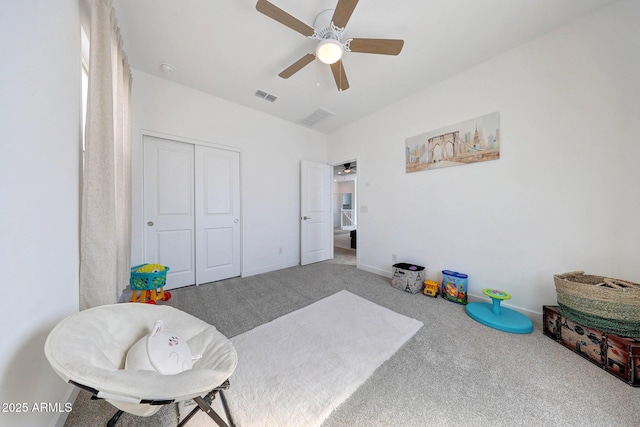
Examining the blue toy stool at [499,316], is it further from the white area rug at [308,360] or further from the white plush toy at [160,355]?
the white plush toy at [160,355]

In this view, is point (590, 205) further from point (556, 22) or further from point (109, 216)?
point (109, 216)

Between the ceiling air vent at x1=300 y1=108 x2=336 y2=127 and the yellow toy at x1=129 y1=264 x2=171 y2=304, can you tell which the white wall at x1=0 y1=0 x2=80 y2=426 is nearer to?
the yellow toy at x1=129 y1=264 x2=171 y2=304

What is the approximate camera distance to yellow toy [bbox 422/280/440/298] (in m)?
2.47

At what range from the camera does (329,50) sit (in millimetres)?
1699

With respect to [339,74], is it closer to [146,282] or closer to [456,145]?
[456,145]

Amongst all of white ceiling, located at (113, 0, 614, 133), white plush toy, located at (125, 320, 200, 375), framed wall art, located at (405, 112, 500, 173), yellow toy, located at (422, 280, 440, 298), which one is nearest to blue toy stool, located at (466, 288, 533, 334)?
yellow toy, located at (422, 280, 440, 298)

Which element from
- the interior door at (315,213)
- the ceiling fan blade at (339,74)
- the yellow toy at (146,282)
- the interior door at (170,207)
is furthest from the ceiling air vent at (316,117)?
the yellow toy at (146,282)

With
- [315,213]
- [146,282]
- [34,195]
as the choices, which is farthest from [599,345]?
[146,282]

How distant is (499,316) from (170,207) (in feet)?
13.0

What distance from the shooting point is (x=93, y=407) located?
3.65 feet

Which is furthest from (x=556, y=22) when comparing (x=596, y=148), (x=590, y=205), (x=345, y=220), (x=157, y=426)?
(x=345, y=220)

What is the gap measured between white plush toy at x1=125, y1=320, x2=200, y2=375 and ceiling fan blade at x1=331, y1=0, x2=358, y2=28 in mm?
2181

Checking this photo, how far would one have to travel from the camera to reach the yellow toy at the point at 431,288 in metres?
2.47

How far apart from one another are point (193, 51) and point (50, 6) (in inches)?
54.0
